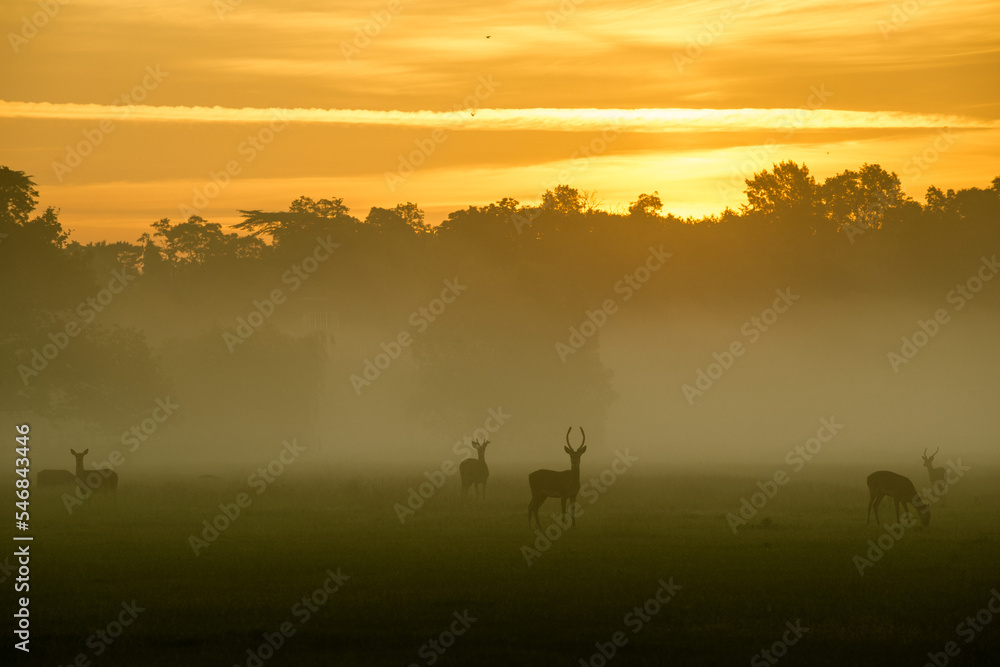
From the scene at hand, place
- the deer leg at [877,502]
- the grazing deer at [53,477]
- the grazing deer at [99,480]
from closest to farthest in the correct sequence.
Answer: the deer leg at [877,502] < the grazing deer at [99,480] < the grazing deer at [53,477]

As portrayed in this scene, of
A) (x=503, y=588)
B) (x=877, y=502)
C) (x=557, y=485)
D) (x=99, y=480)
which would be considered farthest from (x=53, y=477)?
(x=503, y=588)

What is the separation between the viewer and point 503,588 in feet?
59.3

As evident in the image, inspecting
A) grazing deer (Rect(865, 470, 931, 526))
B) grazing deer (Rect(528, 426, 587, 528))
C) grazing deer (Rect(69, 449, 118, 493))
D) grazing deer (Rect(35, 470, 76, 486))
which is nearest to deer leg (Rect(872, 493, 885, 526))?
grazing deer (Rect(865, 470, 931, 526))

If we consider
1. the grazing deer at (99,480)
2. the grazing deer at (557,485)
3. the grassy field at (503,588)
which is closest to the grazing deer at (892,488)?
the grassy field at (503,588)

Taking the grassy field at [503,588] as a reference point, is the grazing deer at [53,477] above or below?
above

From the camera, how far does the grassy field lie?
14.2 m

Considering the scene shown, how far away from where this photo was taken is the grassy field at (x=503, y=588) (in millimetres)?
14156

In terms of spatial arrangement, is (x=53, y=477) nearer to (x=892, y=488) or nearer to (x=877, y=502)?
(x=877, y=502)

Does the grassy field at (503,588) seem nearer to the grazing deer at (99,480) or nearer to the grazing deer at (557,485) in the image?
the grazing deer at (557,485)

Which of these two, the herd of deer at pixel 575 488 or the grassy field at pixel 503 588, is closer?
the grassy field at pixel 503 588

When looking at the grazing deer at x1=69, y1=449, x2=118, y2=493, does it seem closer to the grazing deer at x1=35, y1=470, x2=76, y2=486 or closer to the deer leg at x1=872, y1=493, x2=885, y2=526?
the grazing deer at x1=35, y1=470, x2=76, y2=486

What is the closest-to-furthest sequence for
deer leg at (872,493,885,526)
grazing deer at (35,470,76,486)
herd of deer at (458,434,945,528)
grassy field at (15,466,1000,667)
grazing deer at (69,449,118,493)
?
grassy field at (15,466,1000,667)
herd of deer at (458,434,945,528)
deer leg at (872,493,885,526)
grazing deer at (69,449,118,493)
grazing deer at (35,470,76,486)

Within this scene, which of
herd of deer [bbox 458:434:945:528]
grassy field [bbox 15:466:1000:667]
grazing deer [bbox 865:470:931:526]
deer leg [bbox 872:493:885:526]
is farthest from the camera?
grazing deer [bbox 865:470:931:526]

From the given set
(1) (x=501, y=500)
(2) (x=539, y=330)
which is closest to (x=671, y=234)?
(2) (x=539, y=330)
